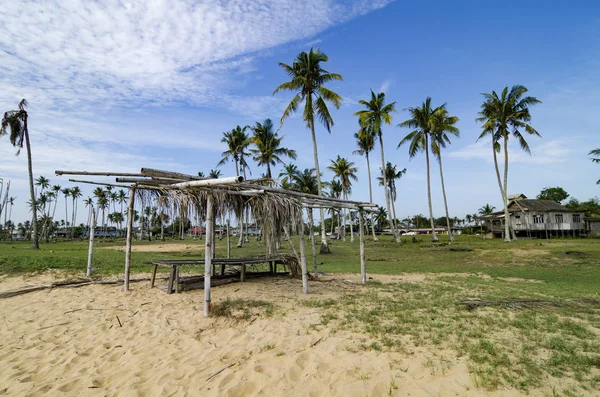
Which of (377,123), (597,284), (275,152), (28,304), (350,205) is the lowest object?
(597,284)

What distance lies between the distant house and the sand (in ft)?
134

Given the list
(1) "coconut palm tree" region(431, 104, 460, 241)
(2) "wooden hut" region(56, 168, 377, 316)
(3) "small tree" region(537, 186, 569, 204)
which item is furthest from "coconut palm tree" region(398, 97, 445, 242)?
(3) "small tree" region(537, 186, 569, 204)

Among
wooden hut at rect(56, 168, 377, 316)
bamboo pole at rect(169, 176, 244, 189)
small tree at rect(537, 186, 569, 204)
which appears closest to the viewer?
bamboo pole at rect(169, 176, 244, 189)

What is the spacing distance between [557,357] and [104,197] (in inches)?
2986

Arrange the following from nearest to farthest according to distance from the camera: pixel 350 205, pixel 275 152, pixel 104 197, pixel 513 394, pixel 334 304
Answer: pixel 513 394 → pixel 334 304 → pixel 350 205 → pixel 275 152 → pixel 104 197

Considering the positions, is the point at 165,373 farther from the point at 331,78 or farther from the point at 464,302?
the point at 331,78

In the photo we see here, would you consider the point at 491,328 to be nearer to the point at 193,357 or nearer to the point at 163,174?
the point at 193,357

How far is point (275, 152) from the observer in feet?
96.9

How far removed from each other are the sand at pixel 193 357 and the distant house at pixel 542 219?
134 ft

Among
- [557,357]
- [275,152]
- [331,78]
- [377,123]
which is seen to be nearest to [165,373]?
[557,357]

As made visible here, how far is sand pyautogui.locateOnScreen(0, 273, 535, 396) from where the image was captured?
12.2 ft

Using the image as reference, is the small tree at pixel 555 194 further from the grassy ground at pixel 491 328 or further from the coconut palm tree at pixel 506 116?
the grassy ground at pixel 491 328

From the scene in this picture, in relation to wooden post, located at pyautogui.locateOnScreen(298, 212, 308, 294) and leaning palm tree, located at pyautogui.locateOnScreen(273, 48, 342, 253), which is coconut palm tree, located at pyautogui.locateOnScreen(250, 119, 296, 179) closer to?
leaning palm tree, located at pyautogui.locateOnScreen(273, 48, 342, 253)

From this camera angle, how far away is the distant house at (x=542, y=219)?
127 feet
